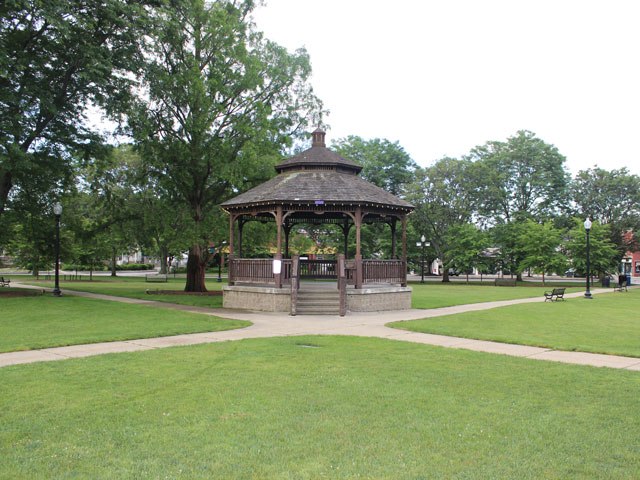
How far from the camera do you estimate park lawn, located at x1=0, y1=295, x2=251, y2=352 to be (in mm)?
11102

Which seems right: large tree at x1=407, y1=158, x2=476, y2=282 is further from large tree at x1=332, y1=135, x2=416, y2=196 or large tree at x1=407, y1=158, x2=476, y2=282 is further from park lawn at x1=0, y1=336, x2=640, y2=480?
park lawn at x1=0, y1=336, x2=640, y2=480

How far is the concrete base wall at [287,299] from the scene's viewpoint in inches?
741

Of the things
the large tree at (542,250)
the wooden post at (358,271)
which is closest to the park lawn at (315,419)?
the wooden post at (358,271)

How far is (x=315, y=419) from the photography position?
5.40 m

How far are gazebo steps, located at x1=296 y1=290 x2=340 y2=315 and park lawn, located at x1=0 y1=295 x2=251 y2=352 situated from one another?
149 inches

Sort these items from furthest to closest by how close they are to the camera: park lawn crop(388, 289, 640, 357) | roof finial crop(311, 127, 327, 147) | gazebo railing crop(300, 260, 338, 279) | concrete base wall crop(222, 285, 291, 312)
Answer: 1. gazebo railing crop(300, 260, 338, 279)
2. roof finial crop(311, 127, 327, 147)
3. concrete base wall crop(222, 285, 291, 312)
4. park lawn crop(388, 289, 640, 357)

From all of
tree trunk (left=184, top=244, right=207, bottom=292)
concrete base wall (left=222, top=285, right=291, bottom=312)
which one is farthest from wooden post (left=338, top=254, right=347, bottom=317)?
tree trunk (left=184, top=244, right=207, bottom=292)

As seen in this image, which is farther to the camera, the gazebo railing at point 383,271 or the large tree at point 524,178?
the large tree at point 524,178

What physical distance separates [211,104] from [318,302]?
1249 centimetres

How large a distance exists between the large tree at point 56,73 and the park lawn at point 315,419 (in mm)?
14136

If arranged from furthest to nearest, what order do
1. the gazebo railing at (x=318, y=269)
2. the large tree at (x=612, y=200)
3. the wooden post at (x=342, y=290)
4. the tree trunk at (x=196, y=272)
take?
the large tree at (x=612, y=200) → the tree trunk at (x=196, y=272) → the gazebo railing at (x=318, y=269) → the wooden post at (x=342, y=290)

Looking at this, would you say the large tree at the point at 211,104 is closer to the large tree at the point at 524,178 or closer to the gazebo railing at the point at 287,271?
the gazebo railing at the point at 287,271

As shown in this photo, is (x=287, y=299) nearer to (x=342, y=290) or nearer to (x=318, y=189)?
(x=342, y=290)

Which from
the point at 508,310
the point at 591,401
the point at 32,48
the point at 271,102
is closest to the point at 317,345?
the point at 591,401
